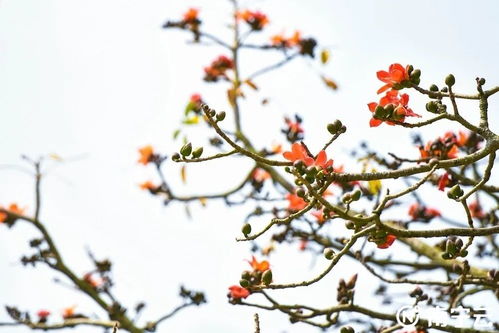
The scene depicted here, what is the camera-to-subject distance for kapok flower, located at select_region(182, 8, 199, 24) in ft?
17.1

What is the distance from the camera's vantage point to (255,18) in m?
5.16

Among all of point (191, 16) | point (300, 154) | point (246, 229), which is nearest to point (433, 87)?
point (300, 154)

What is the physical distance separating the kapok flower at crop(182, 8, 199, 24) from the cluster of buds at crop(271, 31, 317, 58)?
29.9 inches

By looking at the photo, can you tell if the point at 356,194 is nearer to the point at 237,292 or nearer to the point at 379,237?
the point at 379,237

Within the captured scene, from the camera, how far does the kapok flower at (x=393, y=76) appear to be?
1.63 meters

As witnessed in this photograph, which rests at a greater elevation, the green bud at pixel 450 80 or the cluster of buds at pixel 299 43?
the cluster of buds at pixel 299 43

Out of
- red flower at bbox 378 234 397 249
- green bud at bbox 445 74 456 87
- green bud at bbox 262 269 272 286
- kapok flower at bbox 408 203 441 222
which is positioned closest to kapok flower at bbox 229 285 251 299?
green bud at bbox 262 269 272 286

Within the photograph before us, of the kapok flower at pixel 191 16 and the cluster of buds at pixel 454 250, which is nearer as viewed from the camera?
the cluster of buds at pixel 454 250

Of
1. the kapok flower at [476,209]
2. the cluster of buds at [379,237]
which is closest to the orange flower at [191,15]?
the kapok flower at [476,209]

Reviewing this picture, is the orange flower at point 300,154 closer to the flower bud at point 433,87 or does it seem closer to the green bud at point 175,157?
the green bud at point 175,157

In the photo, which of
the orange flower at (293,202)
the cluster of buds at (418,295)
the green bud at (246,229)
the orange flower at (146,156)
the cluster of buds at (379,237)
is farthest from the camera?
the orange flower at (146,156)

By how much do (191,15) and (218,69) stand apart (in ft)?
2.11

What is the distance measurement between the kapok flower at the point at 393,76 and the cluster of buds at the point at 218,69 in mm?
3463

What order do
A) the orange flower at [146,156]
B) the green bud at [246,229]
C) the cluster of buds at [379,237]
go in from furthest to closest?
the orange flower at [146,156], the green bud at [246,229], the cluster of buds at [379,237]
